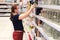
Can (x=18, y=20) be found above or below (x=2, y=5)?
above

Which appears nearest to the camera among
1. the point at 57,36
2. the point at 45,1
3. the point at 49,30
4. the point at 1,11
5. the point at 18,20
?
the point at 57,36

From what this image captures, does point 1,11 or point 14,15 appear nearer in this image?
point 14,15

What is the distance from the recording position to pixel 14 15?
376 cm

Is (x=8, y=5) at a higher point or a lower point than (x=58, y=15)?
lower

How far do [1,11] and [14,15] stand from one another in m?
12.3

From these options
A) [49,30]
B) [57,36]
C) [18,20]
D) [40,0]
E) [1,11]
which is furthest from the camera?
[1,11]

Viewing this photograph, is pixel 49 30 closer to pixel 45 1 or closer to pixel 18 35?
pixel 45 1

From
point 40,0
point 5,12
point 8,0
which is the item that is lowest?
point 5,12

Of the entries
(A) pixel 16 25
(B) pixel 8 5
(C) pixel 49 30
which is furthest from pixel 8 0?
(C) pixel 49 30

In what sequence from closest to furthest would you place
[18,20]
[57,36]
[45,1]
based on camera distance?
[57,36], [45,1], [18,20]

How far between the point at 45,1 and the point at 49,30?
0.60 meters

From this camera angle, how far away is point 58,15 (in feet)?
8.59

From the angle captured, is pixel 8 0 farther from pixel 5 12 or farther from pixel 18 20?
pixel 18 20

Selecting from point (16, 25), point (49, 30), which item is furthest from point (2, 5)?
point (49, 30)
